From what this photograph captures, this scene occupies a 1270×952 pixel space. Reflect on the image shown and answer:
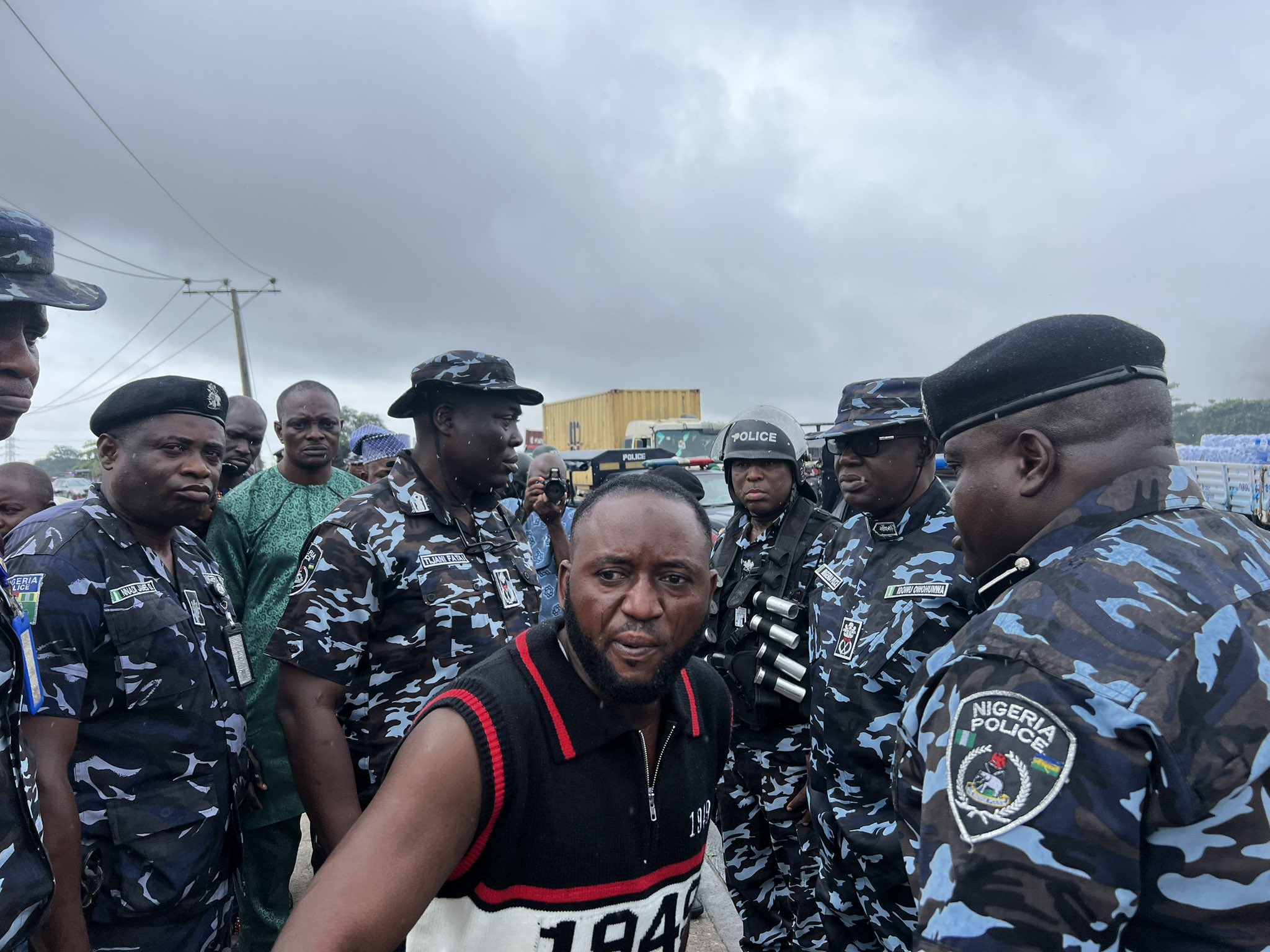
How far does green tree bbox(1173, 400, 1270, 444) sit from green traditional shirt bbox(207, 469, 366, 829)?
1676 inches

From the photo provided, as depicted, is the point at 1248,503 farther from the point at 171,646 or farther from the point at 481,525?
the point at 171,646

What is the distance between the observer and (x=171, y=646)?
2.42 meters

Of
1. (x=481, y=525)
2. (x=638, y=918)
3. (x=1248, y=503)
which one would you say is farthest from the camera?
(x=1248, y=503)

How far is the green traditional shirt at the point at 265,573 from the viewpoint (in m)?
3.45

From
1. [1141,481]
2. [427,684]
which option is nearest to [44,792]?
[427,684]

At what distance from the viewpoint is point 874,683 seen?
108 inches

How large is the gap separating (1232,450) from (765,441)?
43.8 feet

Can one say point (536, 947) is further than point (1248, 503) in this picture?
No

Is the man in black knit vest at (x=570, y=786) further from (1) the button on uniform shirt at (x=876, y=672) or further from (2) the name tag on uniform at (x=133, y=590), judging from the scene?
(2) the name tag on uniform at (x=133, y=590)

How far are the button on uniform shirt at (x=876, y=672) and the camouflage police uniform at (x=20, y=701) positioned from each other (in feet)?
7.56

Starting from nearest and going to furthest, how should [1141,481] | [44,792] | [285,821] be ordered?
1. [1141,481]
2. [44,792]
3. [285,821]

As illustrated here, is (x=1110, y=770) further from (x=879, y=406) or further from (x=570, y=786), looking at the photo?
(x=879, y=406)

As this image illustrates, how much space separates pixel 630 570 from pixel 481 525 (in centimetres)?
143

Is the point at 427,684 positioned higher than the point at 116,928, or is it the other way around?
the point at 427,684
